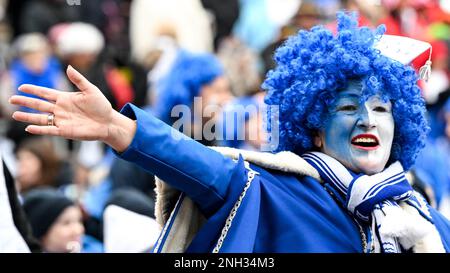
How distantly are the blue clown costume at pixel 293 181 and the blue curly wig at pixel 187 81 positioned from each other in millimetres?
3694

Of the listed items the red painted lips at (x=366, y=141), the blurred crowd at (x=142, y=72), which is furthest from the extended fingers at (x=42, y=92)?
the blurred crowd at (x=142, y=72)

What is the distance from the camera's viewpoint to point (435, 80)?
11.5m

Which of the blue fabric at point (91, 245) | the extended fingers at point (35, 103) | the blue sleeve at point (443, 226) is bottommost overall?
the blue fabric at point (91, 245)

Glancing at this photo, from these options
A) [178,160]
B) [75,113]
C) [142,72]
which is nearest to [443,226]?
[178,160]

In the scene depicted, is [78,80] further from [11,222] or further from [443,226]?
[443,226]

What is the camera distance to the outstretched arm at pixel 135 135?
14.4ft

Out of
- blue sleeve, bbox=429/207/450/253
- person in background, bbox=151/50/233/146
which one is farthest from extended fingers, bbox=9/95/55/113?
person in background, bbox=151/50/233/146

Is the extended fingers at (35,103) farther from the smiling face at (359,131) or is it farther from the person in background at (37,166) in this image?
the person in background at (37,166)

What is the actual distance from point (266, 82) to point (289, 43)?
7.7 inches

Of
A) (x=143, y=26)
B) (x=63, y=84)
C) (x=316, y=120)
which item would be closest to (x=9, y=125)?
(x=63, y=84)

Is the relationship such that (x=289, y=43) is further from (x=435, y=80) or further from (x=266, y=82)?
(x=435, y=80)

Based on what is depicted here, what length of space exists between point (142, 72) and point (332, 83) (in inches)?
272

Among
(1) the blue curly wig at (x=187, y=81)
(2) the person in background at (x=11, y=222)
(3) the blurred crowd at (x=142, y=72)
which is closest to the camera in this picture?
(2) the person in background at (x=11, y=222)

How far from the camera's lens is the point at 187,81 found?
8.99m
